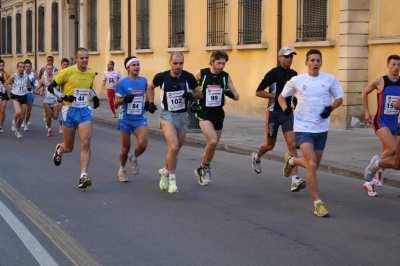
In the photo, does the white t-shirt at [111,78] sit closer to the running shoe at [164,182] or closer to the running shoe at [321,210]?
the running shoe at [164,182]

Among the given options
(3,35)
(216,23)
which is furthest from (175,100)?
(3,35)

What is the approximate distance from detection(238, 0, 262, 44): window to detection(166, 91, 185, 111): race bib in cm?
1280

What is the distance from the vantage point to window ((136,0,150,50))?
30.0 metres

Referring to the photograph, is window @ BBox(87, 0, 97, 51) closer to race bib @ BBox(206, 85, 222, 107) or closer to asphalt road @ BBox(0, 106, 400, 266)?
asphalt road @ BBox(0, 106, 400, 266)

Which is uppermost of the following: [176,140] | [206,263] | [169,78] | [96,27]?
[96,27]

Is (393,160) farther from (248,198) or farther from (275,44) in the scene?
(275,44)

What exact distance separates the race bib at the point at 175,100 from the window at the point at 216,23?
1441cm

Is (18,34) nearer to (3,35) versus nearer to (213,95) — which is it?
(3,35)

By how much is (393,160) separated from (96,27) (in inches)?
1072

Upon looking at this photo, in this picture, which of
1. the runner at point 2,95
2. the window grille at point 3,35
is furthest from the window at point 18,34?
the runner at point 2,95

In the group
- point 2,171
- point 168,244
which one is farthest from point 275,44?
point 168,244

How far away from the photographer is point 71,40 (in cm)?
4016

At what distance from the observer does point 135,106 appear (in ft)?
33.9

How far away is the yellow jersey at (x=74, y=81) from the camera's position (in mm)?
10094
